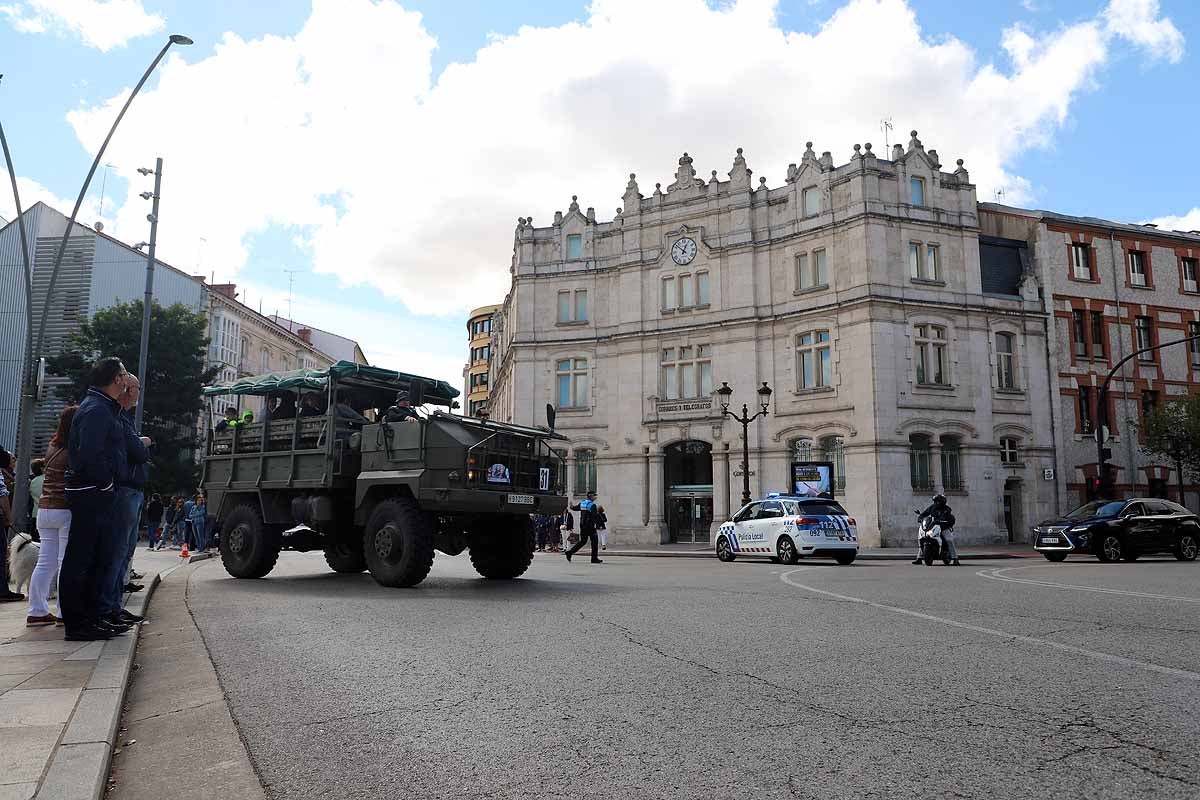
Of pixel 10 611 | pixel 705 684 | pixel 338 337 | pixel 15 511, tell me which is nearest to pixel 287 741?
pixel 705 684

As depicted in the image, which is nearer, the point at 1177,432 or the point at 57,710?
the point at 57,710

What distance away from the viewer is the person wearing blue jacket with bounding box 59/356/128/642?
6691 millimetres

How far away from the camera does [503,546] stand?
12781mm

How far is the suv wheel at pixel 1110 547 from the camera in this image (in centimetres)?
2045

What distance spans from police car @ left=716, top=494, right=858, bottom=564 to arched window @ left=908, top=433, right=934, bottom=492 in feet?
39.3

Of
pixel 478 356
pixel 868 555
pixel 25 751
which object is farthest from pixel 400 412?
pixel 478 356

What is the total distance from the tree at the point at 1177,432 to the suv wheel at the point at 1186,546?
1309cm

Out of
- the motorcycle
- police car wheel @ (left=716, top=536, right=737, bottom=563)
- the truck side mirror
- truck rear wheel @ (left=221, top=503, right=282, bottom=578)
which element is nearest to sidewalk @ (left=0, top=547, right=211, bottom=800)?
truck rear wheel @ (left=221, top=503, right=282, bottom=578)

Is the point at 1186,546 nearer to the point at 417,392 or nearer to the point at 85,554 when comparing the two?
the point at 417,392

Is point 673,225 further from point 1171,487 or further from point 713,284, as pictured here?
point 1171,487

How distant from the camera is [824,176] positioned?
34.3 metres

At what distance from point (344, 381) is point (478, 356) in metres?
72.1

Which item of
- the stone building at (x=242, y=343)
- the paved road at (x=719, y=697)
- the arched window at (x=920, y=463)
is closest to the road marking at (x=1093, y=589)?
the paved road at (x=719, y=697)

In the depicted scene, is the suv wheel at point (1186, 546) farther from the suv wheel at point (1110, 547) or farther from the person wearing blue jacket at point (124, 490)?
the person wearing blue jacket at point (124, 490)
